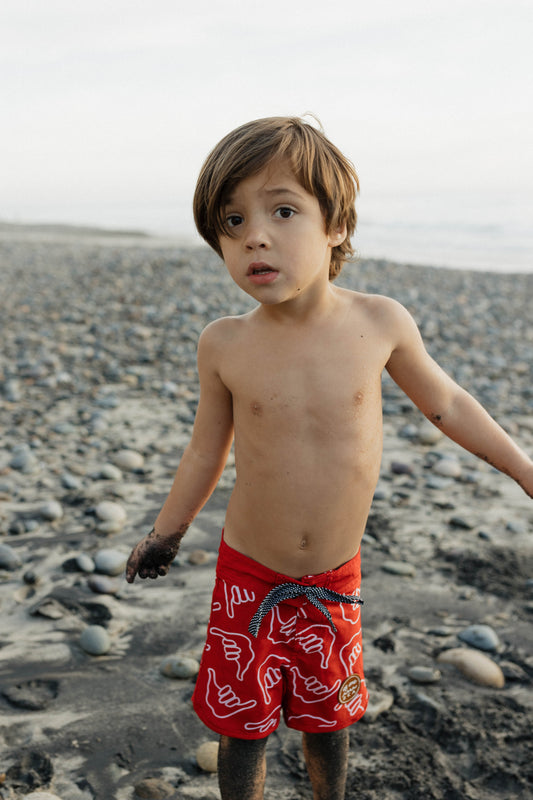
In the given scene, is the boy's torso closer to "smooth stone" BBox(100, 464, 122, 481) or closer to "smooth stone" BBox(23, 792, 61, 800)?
"smooth stone" BBox(23, 792, 61, 800)

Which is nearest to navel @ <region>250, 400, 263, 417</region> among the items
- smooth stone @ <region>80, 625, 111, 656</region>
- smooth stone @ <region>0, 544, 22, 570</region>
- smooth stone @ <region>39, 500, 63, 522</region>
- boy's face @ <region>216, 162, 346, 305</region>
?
boy's face @ <region>216, 162, 346, 305</region>

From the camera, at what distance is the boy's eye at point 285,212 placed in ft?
5.78

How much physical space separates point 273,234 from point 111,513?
267cm

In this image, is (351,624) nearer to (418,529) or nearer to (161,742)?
(161,742)

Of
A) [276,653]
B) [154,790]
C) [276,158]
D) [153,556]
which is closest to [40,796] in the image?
[154,790]

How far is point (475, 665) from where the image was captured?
9.55 feet

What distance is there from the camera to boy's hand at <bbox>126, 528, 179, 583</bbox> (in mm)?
2225

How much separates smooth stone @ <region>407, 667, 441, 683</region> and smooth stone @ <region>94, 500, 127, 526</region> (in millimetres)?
1827

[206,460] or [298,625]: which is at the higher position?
[206,460]

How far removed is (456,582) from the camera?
3.57 metres

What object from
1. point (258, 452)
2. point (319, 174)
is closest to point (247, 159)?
point (319, 174)

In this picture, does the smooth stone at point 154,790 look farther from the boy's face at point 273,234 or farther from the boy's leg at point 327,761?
the boy's face at point 273,234

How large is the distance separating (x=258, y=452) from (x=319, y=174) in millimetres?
Result: 751

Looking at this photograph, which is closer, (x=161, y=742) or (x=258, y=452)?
(x=258, y=452)
